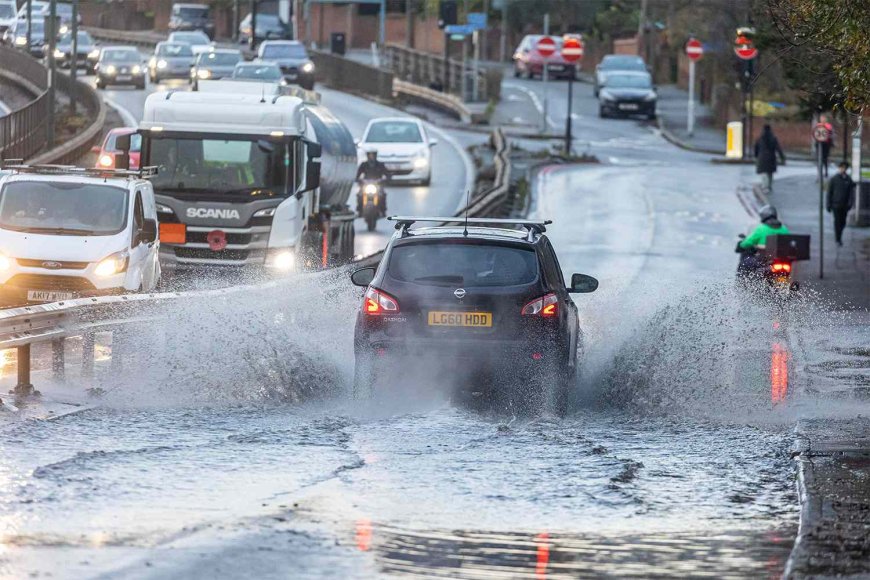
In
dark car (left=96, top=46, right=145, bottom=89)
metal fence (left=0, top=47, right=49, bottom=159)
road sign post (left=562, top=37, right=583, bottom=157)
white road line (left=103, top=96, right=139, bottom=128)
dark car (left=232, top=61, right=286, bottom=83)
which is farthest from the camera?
dark car (left=96, top=46, right=145, bottom=89)

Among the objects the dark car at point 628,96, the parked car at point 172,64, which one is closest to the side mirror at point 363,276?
the dark car at point 628,96

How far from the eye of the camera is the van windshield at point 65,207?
768 inches

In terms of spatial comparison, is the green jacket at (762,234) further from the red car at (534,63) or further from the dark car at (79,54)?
the dark car at (79,54)

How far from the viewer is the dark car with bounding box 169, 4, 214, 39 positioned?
293 feet

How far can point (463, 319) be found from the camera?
12086 millimetres

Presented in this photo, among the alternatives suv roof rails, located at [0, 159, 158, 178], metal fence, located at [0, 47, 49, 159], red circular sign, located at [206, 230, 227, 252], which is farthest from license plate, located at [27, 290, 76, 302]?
metal fence, located at [0, 47, 49, 159]

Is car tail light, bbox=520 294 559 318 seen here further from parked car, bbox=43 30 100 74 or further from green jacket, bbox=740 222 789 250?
parked car, bbox=43 30 100 74

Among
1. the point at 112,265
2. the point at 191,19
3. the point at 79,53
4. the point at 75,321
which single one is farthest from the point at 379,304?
the point at 191,19

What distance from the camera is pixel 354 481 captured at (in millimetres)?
9438

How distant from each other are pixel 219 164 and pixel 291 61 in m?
41.8

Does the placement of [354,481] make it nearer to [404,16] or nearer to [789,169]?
[789,169]

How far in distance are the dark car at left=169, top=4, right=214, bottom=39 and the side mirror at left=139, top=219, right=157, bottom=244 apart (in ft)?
231

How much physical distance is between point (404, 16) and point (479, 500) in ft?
303

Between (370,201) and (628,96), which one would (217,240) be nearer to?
(370,201)
